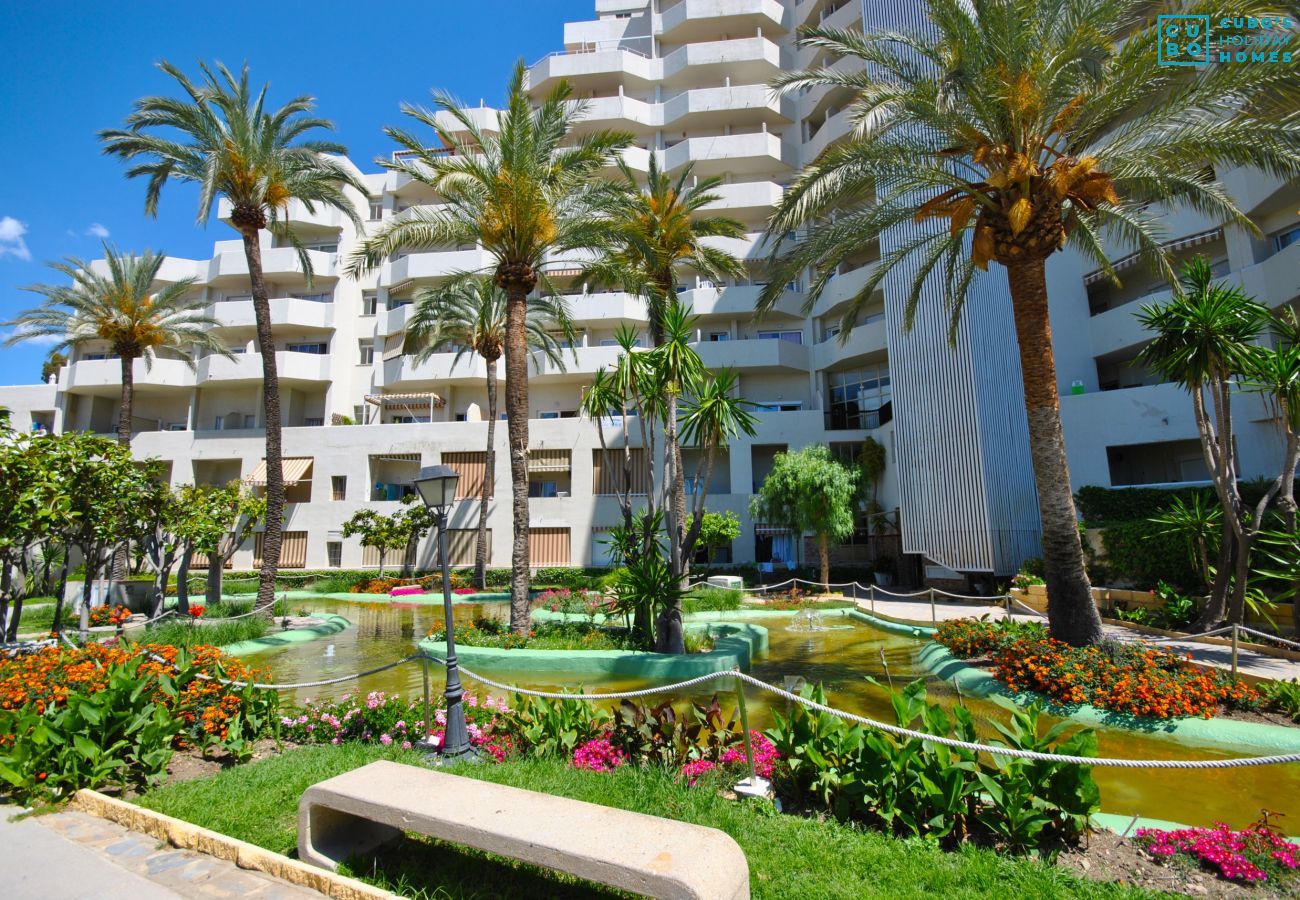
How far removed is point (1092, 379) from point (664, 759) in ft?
67.8

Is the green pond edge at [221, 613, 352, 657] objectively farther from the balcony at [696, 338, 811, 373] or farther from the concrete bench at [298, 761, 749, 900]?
the balcony at [696, 338, 811, 373]

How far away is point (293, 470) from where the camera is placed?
30.0 m

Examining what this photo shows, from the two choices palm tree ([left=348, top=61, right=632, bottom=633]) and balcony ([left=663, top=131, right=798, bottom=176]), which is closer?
palm tree ([left=348, top=61, right=632, bottom=633])

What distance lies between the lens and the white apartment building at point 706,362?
19.5 meters

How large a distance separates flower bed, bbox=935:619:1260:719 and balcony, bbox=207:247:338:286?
34.6 metres

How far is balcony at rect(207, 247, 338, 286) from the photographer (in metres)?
33.0

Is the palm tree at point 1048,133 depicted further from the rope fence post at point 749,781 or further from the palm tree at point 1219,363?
the rope fence post at point 749,781

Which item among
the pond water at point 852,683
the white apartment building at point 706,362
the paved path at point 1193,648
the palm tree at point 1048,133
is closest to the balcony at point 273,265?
the white apartment building at point 706,362

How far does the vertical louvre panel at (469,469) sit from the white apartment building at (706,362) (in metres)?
0.10

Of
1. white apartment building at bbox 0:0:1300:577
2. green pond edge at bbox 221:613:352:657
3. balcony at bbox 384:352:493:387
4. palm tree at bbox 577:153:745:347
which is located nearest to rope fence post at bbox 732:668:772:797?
palm tree at bbox 577:153:745:347

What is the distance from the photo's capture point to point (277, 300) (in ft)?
105

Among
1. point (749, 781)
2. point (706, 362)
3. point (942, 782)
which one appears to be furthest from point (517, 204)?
point (706, 362)

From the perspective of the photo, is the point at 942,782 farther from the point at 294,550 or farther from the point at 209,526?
the point at 294,550

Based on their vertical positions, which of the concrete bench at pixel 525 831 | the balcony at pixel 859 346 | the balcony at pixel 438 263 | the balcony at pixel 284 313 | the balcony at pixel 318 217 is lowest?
the concrete bench at pixel 525 831
